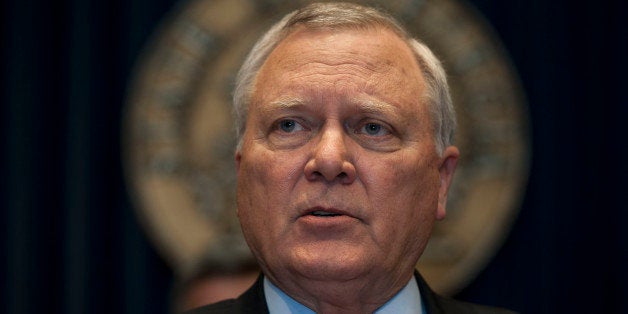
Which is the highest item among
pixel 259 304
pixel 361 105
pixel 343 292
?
pixel 361 105

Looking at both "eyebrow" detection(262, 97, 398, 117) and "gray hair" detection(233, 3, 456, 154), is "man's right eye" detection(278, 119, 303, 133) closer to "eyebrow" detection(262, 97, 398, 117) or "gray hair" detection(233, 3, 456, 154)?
"eyebrow" detection(262, 97, 398, 117)

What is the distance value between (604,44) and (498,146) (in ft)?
1.92

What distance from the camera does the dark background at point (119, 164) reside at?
2783 mm

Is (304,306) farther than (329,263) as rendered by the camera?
Yes

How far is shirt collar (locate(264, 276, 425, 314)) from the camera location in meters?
1.85

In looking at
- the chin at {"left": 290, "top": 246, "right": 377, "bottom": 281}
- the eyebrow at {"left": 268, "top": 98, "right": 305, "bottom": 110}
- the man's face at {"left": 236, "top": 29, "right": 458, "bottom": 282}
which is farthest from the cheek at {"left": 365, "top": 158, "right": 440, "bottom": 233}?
the eyebrow at {"left": 268, "top": 98, "right": 305, "bottom": 110}

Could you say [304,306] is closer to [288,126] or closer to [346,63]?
[288,126]

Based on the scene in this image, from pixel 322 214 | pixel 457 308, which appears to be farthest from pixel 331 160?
pixel 457 308

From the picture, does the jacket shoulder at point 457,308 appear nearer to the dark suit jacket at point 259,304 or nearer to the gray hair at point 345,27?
the dark suit jacket at point 259,304

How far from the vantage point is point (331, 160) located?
5.50ft

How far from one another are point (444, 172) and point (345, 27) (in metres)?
0.44

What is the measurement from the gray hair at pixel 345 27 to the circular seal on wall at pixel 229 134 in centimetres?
84

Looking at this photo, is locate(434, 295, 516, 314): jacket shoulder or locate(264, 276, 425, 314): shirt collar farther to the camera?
locate(434, 295, 516, 314): jacket shoulder

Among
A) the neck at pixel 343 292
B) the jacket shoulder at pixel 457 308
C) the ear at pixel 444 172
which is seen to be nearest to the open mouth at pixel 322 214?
the neck at pixel 343 292
